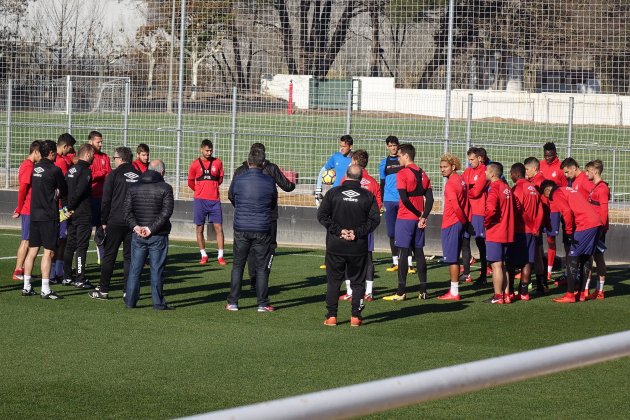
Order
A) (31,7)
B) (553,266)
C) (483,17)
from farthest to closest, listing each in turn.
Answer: (31,7)
(483,17)
(553,266)

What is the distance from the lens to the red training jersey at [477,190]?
14.3 meters

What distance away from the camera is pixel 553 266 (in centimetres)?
1730

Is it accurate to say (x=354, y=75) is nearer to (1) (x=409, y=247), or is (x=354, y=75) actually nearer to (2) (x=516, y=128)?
(2) (x=516, y=128)

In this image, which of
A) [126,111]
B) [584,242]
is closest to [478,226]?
[584,242]

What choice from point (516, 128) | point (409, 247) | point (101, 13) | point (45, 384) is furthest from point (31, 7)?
point (45, 384)

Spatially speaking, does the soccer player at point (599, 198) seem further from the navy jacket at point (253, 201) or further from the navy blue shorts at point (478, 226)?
the navy jacket at point (253, 201)

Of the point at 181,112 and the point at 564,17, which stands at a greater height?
the point at 564,17

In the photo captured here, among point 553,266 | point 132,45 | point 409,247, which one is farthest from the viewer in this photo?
point 132,45

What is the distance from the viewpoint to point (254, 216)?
12.3m

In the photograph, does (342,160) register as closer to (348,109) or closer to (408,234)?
(408,234)

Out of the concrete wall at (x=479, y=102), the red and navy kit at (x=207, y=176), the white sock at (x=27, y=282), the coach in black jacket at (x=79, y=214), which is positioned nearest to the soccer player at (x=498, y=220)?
the red and navy kit at (x=207, y=176)

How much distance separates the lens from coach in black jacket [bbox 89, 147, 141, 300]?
43.2 ft

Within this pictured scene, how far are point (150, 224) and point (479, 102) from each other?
1244 cm

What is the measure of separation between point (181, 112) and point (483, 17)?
6.39 meters
